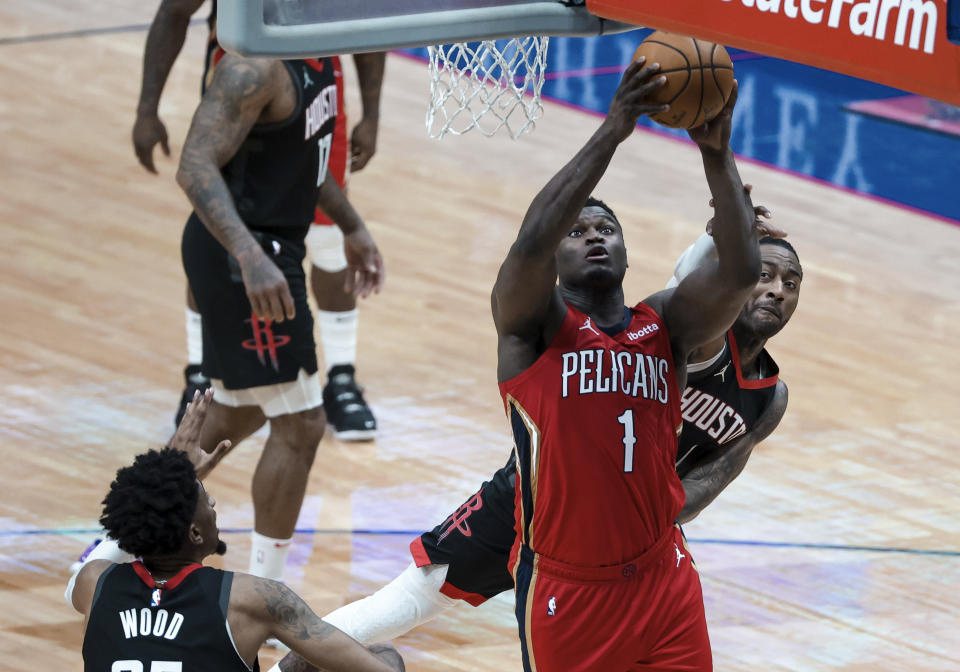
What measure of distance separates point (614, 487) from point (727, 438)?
0.82 m

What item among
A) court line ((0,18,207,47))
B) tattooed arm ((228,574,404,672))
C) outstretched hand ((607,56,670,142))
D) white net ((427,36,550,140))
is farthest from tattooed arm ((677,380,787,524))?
court line ((0,18,207,47))

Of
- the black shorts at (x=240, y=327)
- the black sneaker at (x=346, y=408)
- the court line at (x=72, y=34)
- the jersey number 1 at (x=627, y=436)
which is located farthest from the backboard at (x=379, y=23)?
the court line at (x=72, y=34)

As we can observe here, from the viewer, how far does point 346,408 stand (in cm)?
666

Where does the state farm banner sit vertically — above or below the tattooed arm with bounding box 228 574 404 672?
above

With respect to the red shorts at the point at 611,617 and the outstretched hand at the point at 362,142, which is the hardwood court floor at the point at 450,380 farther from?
the red shorts at the point at 611,617

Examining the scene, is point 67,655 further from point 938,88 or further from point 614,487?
point 938,88

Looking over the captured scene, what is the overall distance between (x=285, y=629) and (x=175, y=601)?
251mm

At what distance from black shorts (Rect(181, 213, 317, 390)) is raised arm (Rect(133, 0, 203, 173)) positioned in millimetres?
872

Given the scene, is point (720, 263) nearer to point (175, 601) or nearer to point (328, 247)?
point (175, 601)

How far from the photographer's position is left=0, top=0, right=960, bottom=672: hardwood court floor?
531cm

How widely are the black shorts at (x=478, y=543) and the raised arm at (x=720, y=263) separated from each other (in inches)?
33.2

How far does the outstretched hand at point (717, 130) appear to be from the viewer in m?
3.35

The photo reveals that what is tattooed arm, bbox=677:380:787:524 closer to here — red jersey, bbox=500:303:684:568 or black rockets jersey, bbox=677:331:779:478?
black rockets jersey, bbox=677:331:779:478

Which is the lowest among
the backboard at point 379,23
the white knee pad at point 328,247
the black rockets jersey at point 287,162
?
the white knee pad at point 328,247
